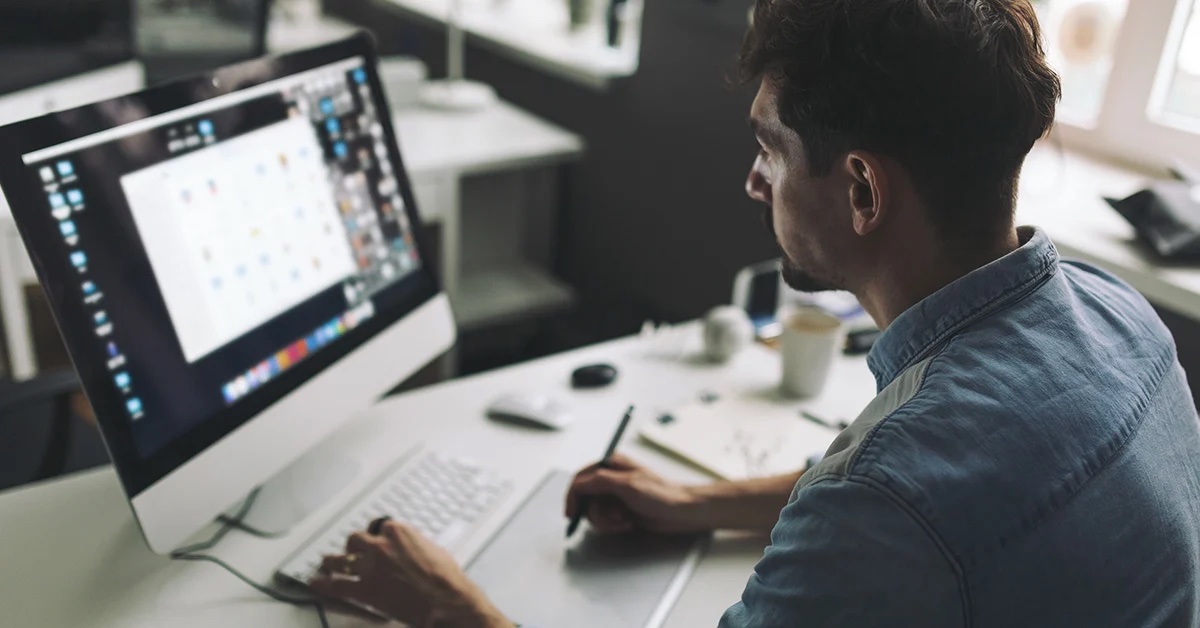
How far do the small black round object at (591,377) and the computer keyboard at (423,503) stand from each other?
247 millimetres

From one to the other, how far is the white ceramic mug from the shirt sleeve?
670mm

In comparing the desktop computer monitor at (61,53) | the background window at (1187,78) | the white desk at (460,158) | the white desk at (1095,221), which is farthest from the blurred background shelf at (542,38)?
the background window at (1187,78)

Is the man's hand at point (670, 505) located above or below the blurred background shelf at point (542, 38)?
below

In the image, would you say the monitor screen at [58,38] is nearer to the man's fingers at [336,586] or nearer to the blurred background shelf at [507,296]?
the blurred background shelf at [507,296]

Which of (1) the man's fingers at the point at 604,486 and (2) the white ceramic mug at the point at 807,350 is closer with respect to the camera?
(1) the man's fingers at the point at 604,486

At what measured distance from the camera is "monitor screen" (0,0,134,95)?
84.5 inches

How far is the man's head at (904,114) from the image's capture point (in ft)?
2.69

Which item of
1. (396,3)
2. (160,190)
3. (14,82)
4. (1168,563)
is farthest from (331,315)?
(396,3)

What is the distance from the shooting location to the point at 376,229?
49.7 inches

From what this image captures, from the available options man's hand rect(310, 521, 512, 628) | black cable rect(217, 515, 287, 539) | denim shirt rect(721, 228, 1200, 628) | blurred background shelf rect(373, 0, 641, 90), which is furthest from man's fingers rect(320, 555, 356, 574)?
blurred background shelf rect(373, 0, 641, 90)

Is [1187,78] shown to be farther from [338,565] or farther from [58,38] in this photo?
[58,38]

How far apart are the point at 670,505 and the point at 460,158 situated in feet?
4.79

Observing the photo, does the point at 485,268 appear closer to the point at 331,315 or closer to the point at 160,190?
the point at 331,315

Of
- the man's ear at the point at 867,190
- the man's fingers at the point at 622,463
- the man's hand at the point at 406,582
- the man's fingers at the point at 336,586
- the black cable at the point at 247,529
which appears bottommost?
the black cable at the point at 247,529
